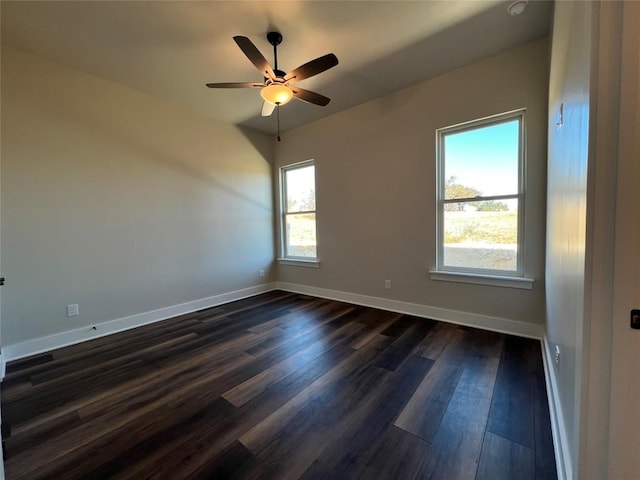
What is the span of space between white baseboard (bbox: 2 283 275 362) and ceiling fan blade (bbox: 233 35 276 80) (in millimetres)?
3128

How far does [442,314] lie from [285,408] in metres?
2.24

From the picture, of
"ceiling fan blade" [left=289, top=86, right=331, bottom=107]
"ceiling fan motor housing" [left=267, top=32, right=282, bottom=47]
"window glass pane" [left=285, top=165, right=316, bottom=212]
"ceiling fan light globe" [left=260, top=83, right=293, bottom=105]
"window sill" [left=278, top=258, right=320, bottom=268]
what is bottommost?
"window sill" [left=278, top=258, right=320, bottom=268]

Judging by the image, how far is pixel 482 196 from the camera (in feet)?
9.45

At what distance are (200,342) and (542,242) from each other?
3.56 meters

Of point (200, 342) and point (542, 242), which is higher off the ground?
point (542, 242)

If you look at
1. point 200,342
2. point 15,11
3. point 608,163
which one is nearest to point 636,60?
point 608,163

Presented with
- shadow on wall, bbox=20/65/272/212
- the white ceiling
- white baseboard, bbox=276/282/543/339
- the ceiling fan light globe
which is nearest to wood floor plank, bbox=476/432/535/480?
white baseboard, bbox=276/282/543/339

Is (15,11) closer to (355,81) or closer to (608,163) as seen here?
(355,81)

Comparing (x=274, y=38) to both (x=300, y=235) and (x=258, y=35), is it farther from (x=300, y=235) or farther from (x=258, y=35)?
(x=300, y=235)

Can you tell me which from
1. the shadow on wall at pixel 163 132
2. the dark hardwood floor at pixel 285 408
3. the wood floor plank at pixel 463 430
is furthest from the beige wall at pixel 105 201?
the wood floor plank at pixel 463 430

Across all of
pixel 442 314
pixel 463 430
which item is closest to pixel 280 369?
pixel 463 430

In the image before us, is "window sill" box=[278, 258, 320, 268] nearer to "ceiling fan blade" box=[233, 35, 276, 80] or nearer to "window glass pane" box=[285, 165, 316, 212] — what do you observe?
"window glass pane" box=[285, 165, 316, 212]

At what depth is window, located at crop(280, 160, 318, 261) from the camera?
14.8ft

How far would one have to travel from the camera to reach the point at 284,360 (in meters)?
2.32
